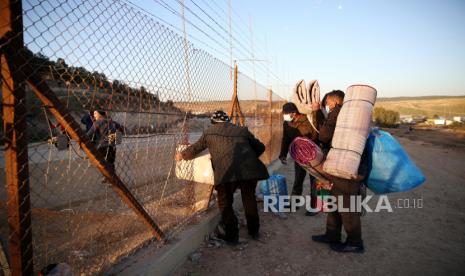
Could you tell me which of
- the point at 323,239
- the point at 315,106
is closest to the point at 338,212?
the point at 323,239

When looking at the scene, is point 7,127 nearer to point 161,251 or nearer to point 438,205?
point 161,251

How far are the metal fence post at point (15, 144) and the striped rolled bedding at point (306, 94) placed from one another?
12.5ft

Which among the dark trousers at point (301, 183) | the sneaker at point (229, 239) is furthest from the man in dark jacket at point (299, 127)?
the sneaker at point (229, 239)

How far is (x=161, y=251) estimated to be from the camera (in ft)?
9.51

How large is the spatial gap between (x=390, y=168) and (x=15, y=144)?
136 inches

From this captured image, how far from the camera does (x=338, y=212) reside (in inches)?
145

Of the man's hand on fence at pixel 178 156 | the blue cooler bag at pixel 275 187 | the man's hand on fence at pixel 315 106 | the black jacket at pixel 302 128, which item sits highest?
the man's hand on fence at pixel 315 106

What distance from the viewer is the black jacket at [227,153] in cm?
349

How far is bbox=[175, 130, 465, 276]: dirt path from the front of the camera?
3.13 m

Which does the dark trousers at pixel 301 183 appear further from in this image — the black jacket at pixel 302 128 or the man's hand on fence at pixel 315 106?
the man's hand on fence at pixel 315 106

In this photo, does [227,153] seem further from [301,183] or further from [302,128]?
[301,183]

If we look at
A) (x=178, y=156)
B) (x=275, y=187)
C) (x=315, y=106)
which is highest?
(x=315, y=106)

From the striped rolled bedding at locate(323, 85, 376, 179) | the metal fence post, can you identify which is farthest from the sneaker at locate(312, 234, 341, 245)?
the metal fence post

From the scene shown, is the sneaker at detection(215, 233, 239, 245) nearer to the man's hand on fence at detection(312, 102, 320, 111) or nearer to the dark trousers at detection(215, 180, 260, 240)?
the dark trousers at detection(215, 180, 260, 240)
